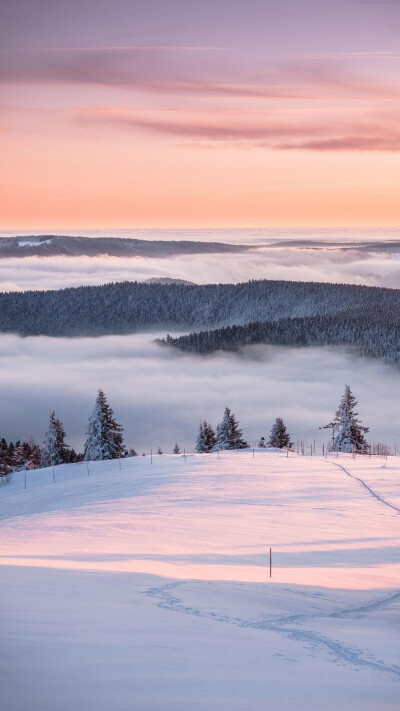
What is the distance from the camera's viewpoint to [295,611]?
39.8 feet

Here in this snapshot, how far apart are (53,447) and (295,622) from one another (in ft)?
180

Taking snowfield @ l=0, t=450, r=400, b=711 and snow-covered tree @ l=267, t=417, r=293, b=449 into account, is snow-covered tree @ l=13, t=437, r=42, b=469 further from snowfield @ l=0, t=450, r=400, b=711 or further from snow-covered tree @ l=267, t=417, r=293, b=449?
snowfield @ l=0, t=450, r=400, b=711

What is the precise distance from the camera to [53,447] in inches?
2522

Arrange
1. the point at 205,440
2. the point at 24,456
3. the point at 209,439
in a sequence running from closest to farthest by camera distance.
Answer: the point at 205,440 → the point at 209,439 → the point at 24,456

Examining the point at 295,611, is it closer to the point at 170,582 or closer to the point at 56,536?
the point at 170,582

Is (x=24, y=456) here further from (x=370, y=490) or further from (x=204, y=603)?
(x=204, y=603)

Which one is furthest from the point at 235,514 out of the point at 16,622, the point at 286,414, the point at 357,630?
the point at 286,414

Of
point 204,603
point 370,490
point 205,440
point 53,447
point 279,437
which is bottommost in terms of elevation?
point 204,603

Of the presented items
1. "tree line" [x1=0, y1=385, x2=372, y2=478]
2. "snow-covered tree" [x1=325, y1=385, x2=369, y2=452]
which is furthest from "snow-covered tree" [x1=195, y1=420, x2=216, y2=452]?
"snow-covered tree" [x1=325, y1=385, x2=369, y2=452]

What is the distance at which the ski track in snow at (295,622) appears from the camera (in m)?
9.25

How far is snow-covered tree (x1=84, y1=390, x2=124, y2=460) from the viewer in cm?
5850

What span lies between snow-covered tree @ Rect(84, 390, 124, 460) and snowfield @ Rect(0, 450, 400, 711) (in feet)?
101

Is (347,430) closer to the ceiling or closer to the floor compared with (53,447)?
closer to the ceiling

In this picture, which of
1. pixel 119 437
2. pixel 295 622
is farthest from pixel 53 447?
pixel 295 622
